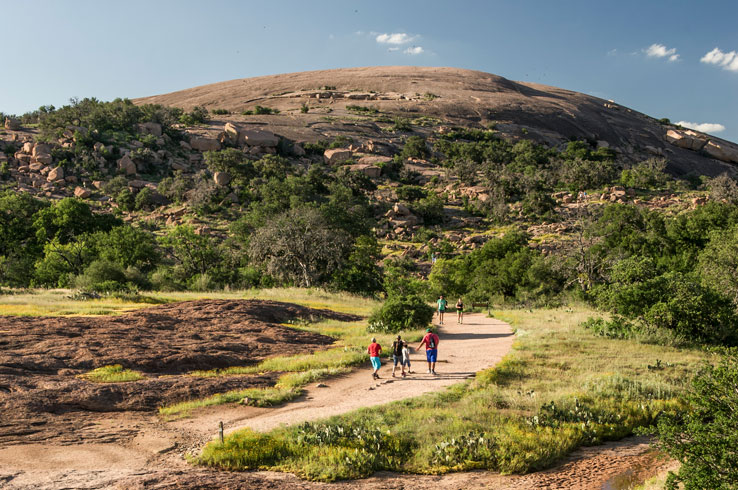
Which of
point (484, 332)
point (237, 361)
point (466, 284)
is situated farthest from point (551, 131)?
point (237, 361)

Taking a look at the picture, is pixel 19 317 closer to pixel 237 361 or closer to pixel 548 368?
pixel 237 361

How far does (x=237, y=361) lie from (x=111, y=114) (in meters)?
71.5

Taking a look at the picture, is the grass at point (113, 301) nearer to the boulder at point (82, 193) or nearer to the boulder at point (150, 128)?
the boulder at point (82, 193)

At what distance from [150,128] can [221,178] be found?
19.7 m

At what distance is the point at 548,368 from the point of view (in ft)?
45.2

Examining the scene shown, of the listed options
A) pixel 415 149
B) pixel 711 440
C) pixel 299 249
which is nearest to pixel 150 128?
pixel 415 149

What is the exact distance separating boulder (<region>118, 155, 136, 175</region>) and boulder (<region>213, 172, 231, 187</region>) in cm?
1125

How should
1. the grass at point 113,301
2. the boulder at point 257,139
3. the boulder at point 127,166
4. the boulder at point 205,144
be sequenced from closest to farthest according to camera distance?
the grass at point 113,301 < the boulder at point 127,166 < the boulder at point 205,144 < the boulder at point 257,139

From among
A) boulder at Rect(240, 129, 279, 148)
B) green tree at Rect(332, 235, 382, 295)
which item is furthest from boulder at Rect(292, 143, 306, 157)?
green tree at Rect(332, 235, 382, 295)

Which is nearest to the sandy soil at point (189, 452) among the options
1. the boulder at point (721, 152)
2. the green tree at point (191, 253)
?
the green tree at point (191, 253)

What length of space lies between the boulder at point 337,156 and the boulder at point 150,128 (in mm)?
25859

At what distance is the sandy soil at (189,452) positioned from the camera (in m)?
7.05

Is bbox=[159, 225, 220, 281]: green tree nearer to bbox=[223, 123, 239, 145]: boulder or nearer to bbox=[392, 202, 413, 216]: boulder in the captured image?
bbox=[392, 202, 413, 216]: boulder

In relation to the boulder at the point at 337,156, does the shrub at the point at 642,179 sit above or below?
below
